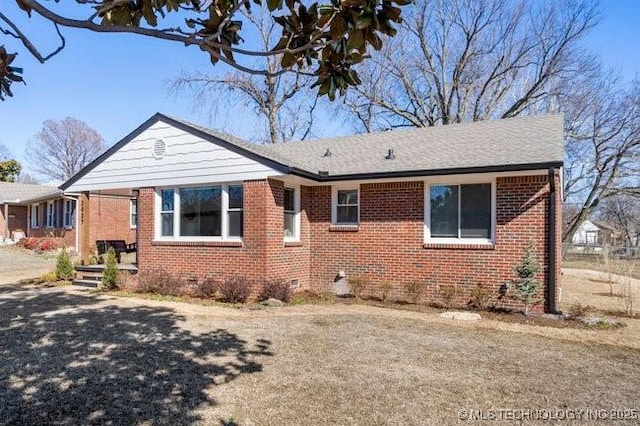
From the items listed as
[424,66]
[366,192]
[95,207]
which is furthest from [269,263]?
[424,66]

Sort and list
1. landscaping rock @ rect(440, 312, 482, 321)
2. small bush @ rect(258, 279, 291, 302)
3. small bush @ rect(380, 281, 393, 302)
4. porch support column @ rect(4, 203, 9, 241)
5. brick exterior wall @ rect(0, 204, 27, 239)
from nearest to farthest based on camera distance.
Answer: landscaping rock @ rect(440, 312, 482, 321), small bush @ rect(258, 279, 291, 302), small bush @ rect(380, 281, 393, 302), porch support column @ rect(4, 203, 9, 241), brick exterior wall @ rect(0, 204, 27, 239)

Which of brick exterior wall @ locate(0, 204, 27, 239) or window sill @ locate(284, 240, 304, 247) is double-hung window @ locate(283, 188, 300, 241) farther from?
brick exterior wall @ locate(0, 204, 27, 239)

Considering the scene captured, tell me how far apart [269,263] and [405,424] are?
7.17 m

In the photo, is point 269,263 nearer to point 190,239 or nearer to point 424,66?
point 190,239

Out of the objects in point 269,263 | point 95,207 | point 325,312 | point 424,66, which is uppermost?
point 424,66

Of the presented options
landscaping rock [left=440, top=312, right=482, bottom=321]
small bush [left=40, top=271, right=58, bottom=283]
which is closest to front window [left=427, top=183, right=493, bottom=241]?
landscaping rock [left=440, top=312, right=482, bottom=321]

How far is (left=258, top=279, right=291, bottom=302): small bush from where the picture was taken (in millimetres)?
10648

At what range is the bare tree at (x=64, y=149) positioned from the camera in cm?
5112

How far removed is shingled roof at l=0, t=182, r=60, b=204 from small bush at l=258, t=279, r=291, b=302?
21.2m

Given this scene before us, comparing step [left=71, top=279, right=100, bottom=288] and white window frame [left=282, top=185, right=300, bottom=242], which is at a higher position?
white window frame [left=282, top=185, right=300, bottom=242]

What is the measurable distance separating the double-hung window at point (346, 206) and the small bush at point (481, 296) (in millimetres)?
3340

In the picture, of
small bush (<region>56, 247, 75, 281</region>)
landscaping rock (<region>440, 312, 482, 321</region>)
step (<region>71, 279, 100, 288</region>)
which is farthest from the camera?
small bush (<region>56, 247, 75, 281</region>)

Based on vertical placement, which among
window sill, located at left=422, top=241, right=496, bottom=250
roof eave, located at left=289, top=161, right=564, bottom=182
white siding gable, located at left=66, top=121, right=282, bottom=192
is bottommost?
window sill, located at left=422, top=241, right=496, bottom=250

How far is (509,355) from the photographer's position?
649 cm
